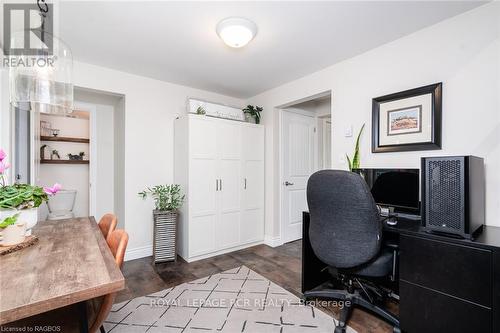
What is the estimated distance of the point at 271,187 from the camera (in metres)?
3.63

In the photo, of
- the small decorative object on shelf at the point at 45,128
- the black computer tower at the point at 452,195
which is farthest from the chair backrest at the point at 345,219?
the small decorative object on shelf at the point at 45,128

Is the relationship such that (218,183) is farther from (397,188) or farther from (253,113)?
(397,188)

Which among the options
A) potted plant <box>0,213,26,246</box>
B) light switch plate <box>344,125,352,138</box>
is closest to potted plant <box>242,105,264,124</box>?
light switch plate <box>344,125,352,138</box>

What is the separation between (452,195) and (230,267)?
225 cm

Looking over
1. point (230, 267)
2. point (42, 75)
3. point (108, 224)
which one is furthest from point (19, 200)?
point (230, 267)

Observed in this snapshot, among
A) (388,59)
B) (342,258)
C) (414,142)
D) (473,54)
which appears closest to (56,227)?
(342,258)

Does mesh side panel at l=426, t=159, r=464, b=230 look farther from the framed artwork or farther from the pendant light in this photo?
the pendant light

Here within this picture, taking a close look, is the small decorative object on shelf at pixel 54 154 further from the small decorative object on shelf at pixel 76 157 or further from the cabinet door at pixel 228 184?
the cabinet door at pixel 228 184

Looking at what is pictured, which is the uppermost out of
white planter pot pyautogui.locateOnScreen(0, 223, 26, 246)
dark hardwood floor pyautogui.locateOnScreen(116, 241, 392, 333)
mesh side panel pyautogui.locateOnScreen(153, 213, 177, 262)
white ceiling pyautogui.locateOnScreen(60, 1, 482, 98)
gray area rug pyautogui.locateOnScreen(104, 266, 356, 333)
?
white ceiling pyautogui.locateOnScreen(60, 1, 482, 98)

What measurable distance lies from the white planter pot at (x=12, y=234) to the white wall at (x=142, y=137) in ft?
5.69

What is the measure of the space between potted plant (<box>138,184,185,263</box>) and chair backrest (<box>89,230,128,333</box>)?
4.98ft

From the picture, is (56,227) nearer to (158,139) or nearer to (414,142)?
(158,139)

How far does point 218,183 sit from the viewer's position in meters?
3.22

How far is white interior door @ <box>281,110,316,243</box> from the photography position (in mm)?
3688
